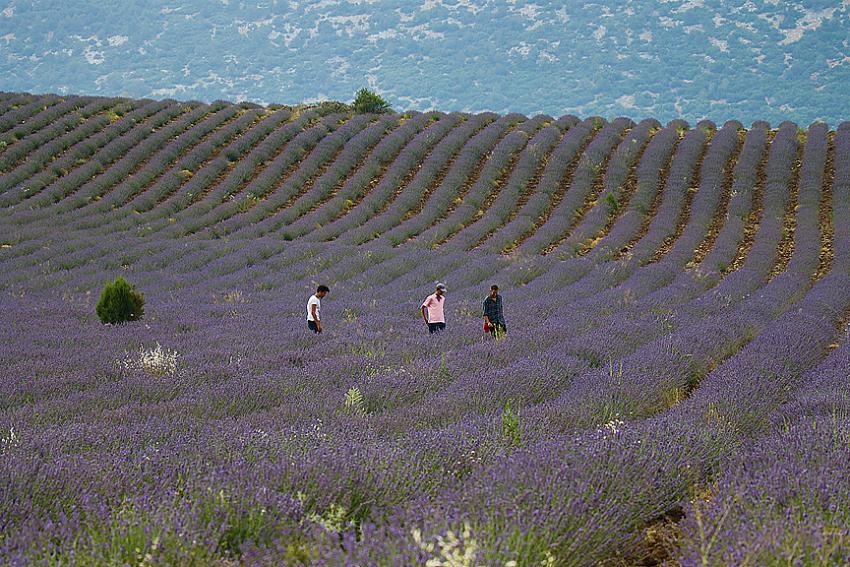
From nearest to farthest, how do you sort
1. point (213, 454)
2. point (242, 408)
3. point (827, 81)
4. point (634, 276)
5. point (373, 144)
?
point (213, 454) < point (242, 408) < point (634, 276) < point (373, 144) < point (827, 81)

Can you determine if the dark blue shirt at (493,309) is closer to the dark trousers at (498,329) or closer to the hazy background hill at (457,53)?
the dark trousers at (498,329)

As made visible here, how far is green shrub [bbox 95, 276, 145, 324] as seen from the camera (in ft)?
35.0

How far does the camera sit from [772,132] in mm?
31500

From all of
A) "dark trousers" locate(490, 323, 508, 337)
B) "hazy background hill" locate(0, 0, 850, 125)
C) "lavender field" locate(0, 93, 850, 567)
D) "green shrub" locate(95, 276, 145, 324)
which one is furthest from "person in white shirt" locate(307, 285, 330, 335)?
"hazy background hill" locate(0, 0, 850, 125)

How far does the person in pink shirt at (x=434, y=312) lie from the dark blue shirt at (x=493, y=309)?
62 cm

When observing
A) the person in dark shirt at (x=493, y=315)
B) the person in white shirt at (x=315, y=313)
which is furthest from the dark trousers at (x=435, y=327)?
the person in white shirt at (x=315, y=313)

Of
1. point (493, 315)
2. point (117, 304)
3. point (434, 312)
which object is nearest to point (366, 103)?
point (117, 304)

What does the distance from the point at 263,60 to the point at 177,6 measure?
98.6 ft

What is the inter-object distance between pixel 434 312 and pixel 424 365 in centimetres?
310

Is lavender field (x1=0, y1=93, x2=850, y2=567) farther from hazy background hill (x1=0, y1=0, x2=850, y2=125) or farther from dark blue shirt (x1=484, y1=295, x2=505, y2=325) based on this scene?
hazy background hill (x1=0, y1=0, x2=850, y2=125)

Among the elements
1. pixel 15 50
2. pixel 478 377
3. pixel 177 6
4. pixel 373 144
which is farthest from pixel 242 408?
pixel 177 6

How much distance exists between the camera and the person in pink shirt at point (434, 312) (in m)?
9.78

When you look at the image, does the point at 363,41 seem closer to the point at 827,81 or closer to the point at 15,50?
the point at 15,50

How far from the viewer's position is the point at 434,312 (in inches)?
388
